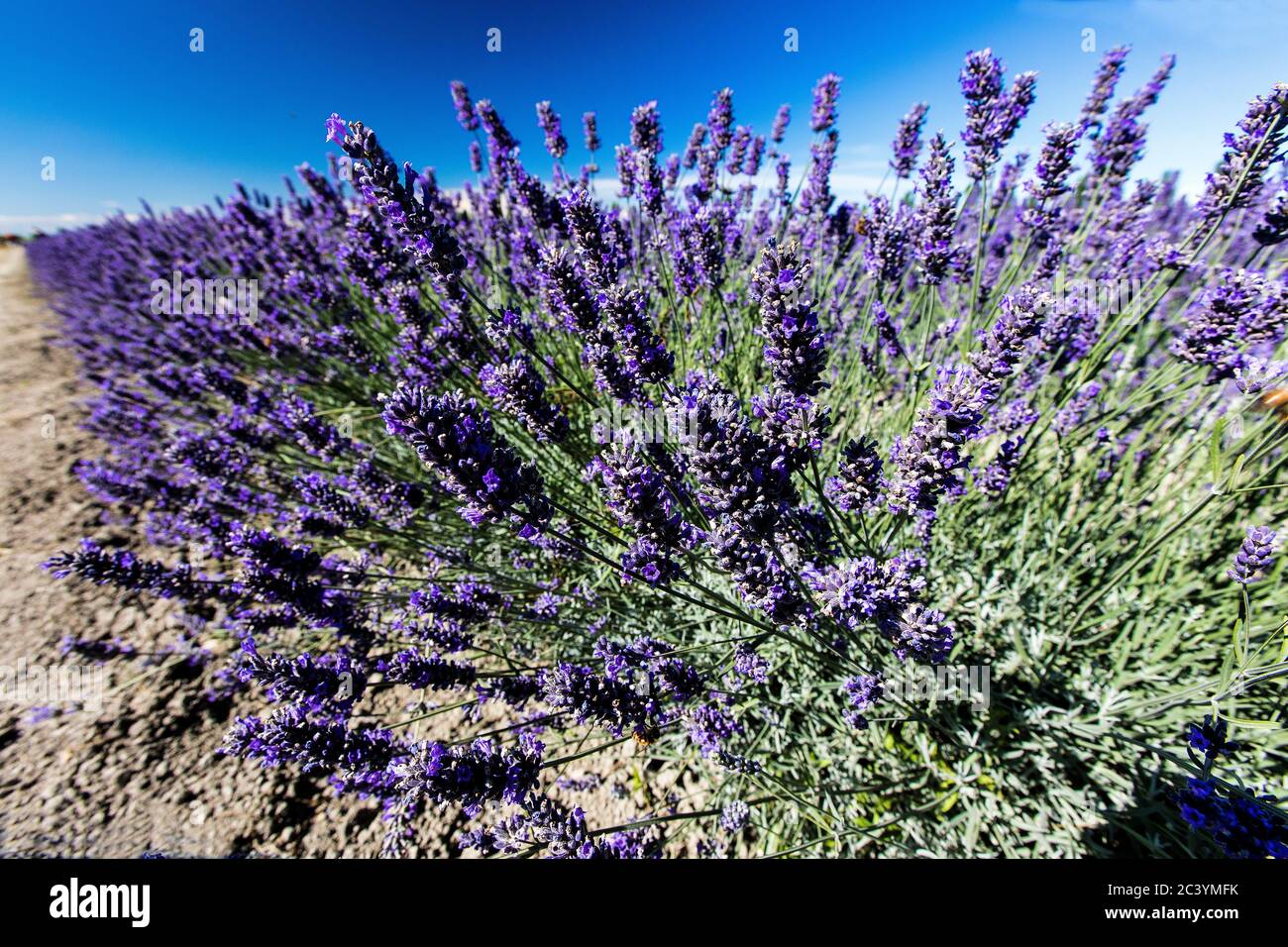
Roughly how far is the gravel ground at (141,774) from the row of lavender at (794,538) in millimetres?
252

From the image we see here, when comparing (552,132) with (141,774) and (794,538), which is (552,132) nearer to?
(794,538)

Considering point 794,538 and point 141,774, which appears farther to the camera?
point 141,774

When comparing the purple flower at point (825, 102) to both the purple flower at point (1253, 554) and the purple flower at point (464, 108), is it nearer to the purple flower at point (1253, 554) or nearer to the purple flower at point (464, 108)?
the purple flower at point (464, 108)

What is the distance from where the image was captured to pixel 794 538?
165 cm

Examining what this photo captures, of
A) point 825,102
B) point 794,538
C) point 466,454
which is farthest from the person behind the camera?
point 825,102

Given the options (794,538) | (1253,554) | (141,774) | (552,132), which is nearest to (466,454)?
(794,538)

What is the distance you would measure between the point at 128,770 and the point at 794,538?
11.4 feet

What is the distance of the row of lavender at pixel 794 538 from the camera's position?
1.41 metres

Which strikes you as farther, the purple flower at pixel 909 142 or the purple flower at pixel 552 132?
the purple flower at pixel 552 132

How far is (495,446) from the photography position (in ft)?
4.74

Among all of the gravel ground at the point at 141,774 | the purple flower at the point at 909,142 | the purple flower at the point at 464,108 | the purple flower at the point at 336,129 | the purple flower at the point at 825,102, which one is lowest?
the gravel ground at the point at 141,774

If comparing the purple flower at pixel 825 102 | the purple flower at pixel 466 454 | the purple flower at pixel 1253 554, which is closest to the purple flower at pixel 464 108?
the purple flower at pixel 825 102
